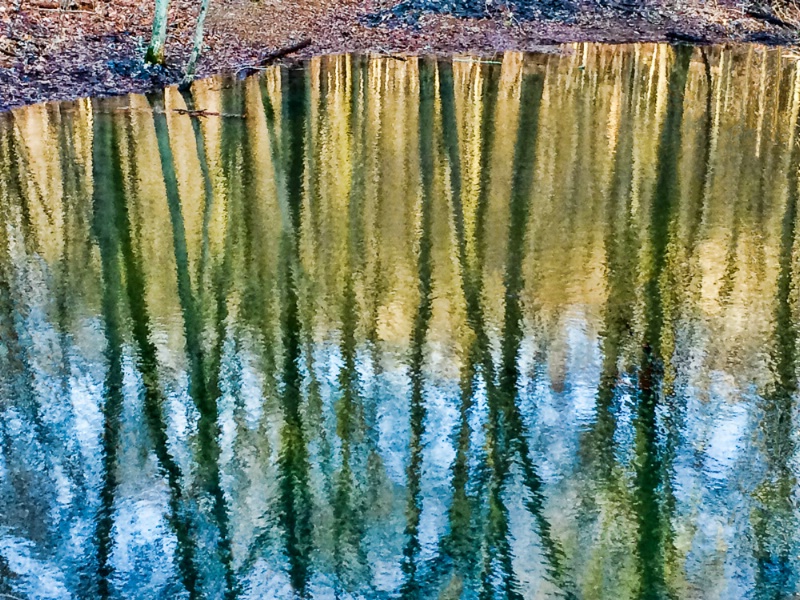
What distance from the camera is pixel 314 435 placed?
7281 millimetres

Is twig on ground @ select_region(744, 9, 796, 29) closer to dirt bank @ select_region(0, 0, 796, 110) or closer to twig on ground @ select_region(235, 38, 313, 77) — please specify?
dirt bank @ select_region(0, 0, 796, 110)

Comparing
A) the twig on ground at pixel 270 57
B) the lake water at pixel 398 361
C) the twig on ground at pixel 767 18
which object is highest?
the twig on ground at pixel 767 18

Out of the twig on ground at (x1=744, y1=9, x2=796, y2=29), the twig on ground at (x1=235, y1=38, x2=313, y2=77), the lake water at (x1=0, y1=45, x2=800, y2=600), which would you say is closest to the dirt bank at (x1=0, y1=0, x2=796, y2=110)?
the twig on ground at (x1=744, y1=9, x2=796, y2=29)

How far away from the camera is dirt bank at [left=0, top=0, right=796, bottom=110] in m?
18.6

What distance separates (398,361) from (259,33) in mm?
17312

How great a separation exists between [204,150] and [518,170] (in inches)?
212

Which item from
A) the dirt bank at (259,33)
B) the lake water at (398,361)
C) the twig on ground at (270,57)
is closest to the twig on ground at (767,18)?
the dirt bank at (259,33)

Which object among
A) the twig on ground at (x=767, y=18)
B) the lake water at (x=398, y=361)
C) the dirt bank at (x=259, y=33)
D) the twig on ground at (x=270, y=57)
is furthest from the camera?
the twig on ground at (x=767, y=18)

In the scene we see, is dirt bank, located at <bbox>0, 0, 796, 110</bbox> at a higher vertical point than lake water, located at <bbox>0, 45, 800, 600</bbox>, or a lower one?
higher

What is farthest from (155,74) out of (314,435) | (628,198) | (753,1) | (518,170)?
(753,1)

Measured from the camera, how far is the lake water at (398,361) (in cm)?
599

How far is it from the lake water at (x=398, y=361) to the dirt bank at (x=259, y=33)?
3.01 m

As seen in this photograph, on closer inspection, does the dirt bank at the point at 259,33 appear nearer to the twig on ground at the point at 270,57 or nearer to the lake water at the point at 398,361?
the twig on ground at the point at 270,57

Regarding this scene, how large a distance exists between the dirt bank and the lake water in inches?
119
